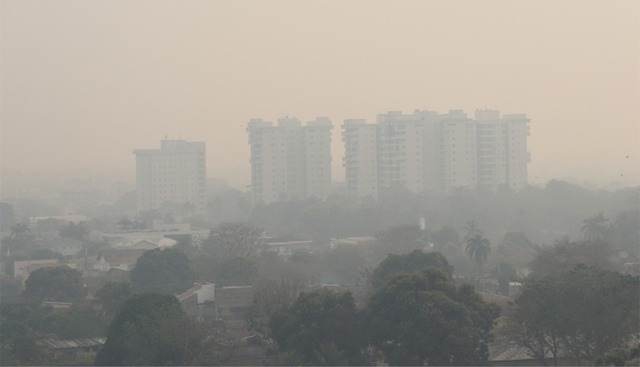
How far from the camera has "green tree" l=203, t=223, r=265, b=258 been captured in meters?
27.4

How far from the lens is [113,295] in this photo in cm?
1781

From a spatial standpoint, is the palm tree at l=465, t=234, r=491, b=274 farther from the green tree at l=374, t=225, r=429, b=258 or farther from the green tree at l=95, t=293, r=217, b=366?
the green tree at l=95, t=293, r=217, b=366

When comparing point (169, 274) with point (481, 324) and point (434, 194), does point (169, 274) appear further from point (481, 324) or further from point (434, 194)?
point (434, 194)

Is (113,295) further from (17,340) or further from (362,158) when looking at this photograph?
(362,158)

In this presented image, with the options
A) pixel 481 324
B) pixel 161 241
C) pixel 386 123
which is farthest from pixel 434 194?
pixel 481 324

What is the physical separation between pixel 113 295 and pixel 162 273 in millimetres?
3634

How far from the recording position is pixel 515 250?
2625 cm

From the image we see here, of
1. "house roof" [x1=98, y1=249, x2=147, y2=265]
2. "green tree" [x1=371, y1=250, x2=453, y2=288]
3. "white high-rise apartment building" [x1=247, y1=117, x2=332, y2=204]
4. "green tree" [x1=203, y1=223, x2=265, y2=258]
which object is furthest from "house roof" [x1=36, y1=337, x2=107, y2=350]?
"white high-rise apartment building" [x1=247, y1=117, x2=332, y2=204]

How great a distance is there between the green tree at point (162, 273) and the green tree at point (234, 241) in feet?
16.4

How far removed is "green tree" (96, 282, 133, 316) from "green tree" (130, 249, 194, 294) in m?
2.94

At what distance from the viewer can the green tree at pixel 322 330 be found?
12055 millimetres

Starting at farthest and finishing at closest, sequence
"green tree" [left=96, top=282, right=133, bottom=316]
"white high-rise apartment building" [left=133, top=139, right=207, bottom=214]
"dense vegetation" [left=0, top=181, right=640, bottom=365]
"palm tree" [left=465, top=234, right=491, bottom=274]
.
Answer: "white high-rise apartment building" [left=133, top=139, right=207, bottom=214]
"palm tree" [left=465, top=234, right=491, bottom=274]
"green tree" [left=96, top=282, right=133, bottom=316]
"dense vegetation" [left=0, top=181, right=640, bottom=365]

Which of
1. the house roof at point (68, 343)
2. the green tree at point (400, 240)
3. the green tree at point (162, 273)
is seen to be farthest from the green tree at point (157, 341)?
the green tree at point (400, 240)

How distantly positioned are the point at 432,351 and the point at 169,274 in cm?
1037
